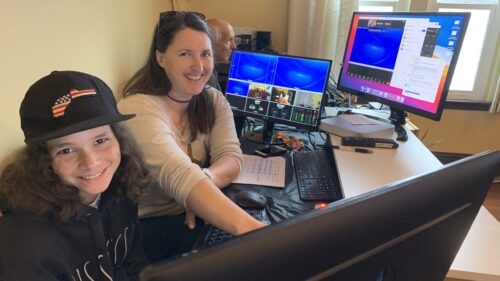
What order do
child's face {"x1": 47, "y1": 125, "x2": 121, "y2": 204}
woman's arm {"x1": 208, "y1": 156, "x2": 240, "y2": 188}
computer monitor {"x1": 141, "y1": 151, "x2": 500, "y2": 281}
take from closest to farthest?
computer monitor {"x1": 141, "y1": 151, "x2": 500, "y2": 281}
child's face {"x1": 47, "y1": 125, "x2": 121, "y2": 204}
woman's arm {"x1": 208, "y1": 156, "x2": 240, "y2": 188}

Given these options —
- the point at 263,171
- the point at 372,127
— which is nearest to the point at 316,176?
the point at 263,171

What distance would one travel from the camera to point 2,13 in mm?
854

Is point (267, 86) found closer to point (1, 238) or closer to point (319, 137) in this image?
point (319, 137)

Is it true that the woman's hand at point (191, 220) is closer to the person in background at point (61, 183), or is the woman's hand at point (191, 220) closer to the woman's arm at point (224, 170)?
the woman's arm at point (224, 170)

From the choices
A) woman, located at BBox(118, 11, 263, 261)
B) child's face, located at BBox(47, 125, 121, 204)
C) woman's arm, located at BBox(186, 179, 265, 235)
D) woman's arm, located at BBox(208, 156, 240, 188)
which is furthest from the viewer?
woman's arm, located at BBox(208, 156, 240, 188)

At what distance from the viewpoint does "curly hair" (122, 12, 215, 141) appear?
→ 53.5 inches

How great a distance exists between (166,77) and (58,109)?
0.69 metres

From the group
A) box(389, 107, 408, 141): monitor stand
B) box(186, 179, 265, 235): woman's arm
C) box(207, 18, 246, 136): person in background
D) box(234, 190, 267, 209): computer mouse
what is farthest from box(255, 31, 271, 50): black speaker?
box(186, 179, 265, 235): woman's arm

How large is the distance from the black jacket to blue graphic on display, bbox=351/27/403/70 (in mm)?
1305

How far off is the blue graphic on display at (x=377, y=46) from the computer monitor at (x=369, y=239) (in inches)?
48.1

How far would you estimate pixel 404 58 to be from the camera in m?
1.54

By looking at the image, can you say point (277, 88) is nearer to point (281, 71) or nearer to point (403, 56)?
point (281, 71)

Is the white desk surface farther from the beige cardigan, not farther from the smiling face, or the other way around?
the smiling face

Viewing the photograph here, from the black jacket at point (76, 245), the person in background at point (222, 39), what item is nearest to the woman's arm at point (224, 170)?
the black jacket at point (76, 245)
